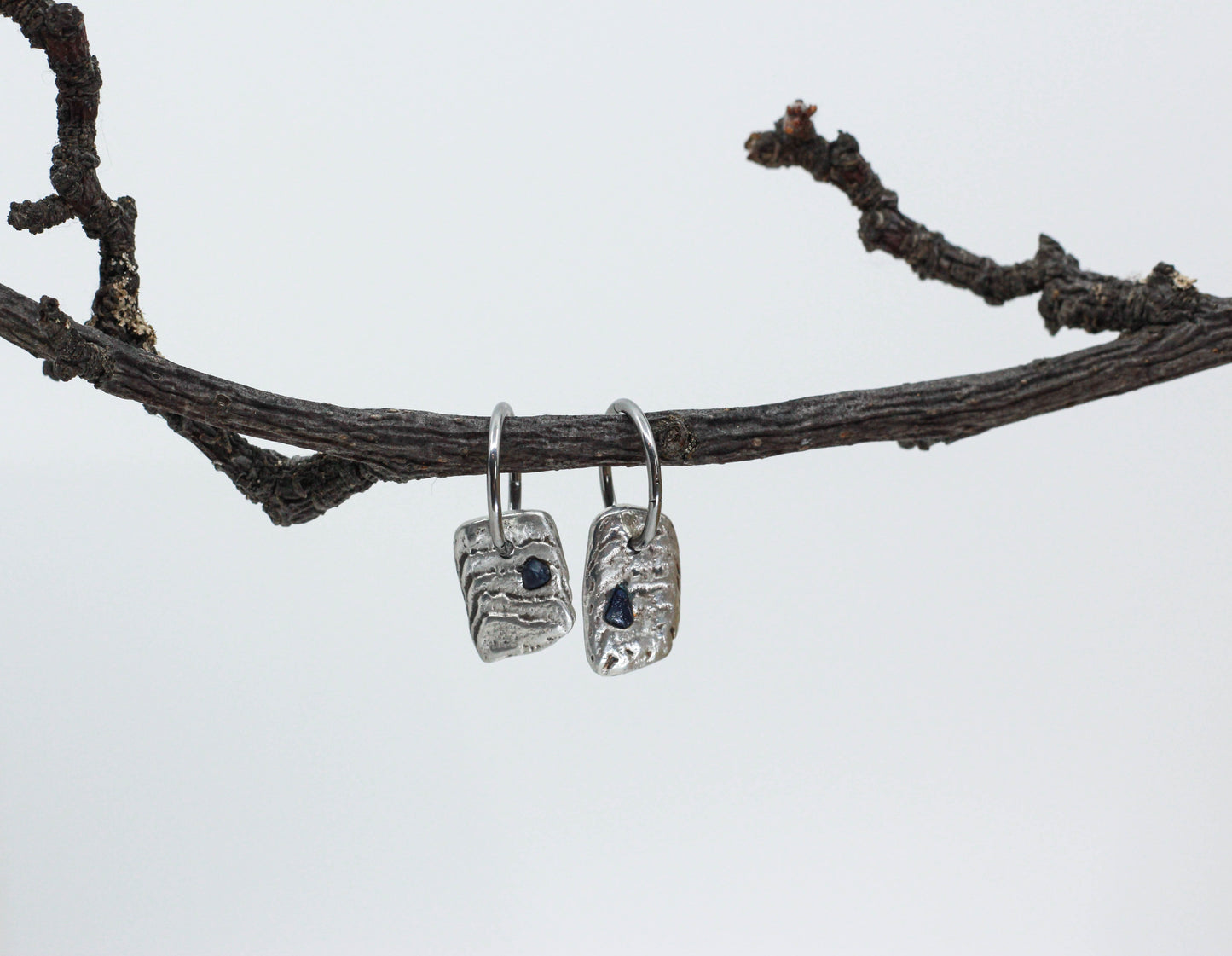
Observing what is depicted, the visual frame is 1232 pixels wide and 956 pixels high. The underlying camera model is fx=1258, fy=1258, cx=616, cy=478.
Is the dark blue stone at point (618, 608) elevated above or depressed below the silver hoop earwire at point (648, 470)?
below

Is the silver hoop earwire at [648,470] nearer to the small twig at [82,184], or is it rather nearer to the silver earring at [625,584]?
the silver earring at [625,584]

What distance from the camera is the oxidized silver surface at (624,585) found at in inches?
36.7

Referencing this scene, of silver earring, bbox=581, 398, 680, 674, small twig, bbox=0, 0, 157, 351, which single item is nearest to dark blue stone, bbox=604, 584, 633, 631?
silver earring, bbox=581, 398, 680, 674

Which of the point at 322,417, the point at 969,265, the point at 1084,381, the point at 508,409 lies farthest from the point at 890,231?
the point at 322,417

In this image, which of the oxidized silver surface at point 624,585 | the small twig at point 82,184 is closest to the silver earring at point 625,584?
the oxidized silver surface at point 624,585

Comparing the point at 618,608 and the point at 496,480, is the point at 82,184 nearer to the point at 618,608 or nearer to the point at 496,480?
the point at 496,480

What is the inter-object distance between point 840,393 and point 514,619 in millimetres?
310

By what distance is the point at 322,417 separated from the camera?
2.93 ft

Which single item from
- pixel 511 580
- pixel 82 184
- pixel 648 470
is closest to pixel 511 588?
pixel 511 580

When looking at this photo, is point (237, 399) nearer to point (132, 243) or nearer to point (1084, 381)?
point (132, 243)

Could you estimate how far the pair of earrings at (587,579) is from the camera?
0.91 metres

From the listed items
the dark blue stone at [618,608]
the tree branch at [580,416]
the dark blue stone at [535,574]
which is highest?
the tree branch at [580,416]

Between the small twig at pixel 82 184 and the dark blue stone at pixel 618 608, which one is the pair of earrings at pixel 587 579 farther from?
the small twig at pixel 82 184

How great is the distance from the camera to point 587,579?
938 millimetres
